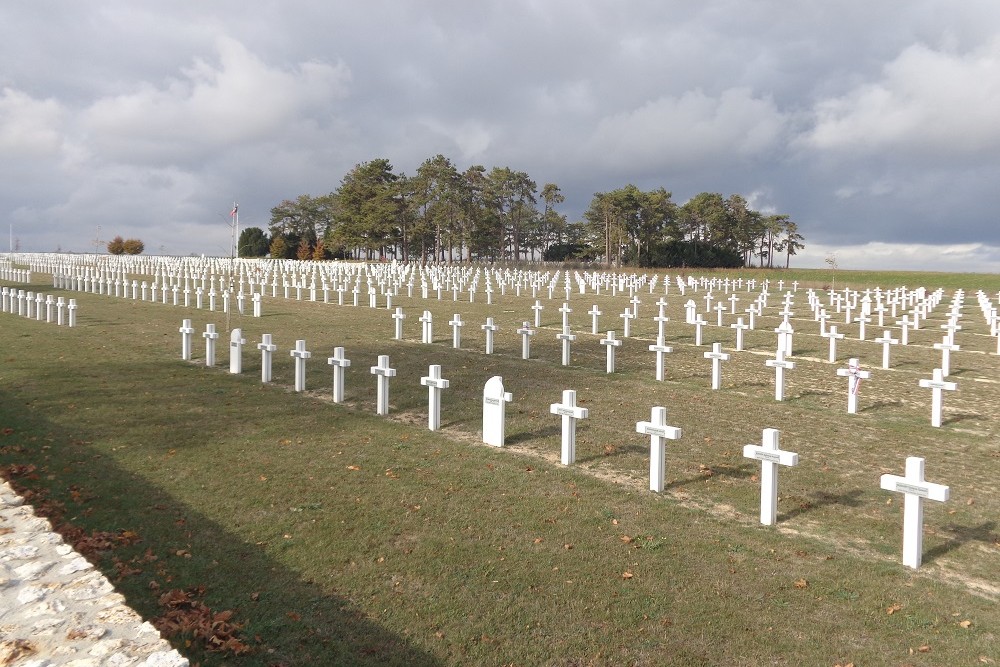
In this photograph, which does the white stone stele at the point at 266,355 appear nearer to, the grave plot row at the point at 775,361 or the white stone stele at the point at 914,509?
the grave plot row at the point at 775,361

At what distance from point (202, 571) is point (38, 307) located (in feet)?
75.7

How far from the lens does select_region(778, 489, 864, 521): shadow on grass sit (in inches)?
280

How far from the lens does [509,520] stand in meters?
6.75

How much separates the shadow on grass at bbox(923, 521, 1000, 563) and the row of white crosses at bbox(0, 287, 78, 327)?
76.5 ft

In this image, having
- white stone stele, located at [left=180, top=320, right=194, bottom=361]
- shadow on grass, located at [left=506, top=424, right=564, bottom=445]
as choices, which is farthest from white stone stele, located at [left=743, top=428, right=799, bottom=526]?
white stone stele, located at [left=180, top=320, right=194, bottom=361]

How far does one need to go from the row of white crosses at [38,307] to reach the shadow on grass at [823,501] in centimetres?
2206

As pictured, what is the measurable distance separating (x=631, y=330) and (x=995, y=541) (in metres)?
17.4

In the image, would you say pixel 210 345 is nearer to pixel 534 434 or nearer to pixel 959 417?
pixel 534 434

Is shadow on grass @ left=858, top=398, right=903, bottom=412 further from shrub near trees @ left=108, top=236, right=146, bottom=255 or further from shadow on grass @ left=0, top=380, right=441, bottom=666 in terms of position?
shrub near trees @ left=108, top=236, right=146, bottom=255

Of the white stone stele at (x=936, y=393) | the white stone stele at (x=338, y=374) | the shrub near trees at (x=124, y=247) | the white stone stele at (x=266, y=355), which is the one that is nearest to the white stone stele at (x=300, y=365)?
the white stone stele at (x=338, y=374)

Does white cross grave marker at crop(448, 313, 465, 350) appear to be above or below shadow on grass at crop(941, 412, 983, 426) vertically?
above

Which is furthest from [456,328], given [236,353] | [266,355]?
[266,355]

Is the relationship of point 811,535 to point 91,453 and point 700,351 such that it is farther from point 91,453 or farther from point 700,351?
point 700,351

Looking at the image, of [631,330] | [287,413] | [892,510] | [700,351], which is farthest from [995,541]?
[631,330]
